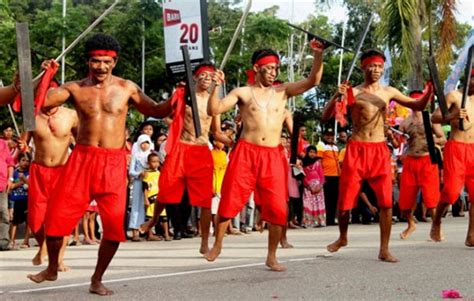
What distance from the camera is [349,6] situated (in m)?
43.2

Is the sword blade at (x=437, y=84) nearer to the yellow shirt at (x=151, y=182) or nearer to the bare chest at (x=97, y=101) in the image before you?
the bare chest at (x=97, y=101)

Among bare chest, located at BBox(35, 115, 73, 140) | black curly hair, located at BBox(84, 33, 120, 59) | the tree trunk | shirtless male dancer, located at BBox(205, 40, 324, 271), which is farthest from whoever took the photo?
the tree trunk

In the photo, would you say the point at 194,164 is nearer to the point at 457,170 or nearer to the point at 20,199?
the point at 457,170

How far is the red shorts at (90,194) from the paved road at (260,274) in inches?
20.3

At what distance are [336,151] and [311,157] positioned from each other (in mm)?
903

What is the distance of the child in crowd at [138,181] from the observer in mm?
13680

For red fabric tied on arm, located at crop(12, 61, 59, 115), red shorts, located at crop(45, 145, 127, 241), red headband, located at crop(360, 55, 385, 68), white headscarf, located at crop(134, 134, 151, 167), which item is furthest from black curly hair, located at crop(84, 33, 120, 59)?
white headscarf, located at crop(134, 134, 151, 167)

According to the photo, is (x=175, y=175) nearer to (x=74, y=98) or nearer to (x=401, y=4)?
(x=74, y=98)

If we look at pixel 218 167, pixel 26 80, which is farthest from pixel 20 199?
pixel 26 80

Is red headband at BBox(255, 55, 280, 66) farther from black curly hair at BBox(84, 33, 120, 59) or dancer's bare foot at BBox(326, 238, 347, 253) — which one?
dancer's bare foot at BBox(326, 238, 347, 253)

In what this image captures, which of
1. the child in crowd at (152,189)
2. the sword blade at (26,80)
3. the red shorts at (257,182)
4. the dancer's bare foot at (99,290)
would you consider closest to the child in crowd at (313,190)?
the child in crowd at (152,189)

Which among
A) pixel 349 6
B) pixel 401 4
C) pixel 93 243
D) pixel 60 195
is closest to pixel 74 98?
pixel 60 195

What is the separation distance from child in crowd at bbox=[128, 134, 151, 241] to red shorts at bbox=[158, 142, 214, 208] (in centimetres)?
333

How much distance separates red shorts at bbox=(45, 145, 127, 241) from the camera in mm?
6801
